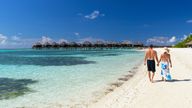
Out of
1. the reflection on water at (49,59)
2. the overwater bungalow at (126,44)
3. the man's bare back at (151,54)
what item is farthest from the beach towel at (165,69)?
the overwater bungalow at (126,44)

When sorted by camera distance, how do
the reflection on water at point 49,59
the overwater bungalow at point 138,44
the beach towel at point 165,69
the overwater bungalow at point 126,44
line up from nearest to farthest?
the beach towel at point 165,69, the reflection on water at point 49,59, the overwater bungalow at point 126,44, the overwater bungalow at point 138,44

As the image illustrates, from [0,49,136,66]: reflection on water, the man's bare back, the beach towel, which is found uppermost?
the man's bare back

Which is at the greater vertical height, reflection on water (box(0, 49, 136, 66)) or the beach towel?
the beach towel

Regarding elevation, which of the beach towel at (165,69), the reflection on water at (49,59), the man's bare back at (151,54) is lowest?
the reflection on water at (49,59)

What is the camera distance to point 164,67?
10680mm

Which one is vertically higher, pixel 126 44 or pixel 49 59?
pixel 126 44

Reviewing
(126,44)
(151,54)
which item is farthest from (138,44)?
(151,54)

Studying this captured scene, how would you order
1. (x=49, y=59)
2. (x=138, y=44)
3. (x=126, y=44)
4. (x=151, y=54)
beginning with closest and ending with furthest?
(x=151, y=54) < (x=49, y=59) < (x=126, y=44) < (x=138, y=44)

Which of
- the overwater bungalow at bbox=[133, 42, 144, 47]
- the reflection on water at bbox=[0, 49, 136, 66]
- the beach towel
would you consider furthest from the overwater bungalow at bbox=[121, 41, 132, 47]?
the beach towel

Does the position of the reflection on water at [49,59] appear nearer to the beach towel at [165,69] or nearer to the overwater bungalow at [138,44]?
the beach towel at [165,69]

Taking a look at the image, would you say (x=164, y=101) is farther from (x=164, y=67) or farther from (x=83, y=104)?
(x=164, y=67)

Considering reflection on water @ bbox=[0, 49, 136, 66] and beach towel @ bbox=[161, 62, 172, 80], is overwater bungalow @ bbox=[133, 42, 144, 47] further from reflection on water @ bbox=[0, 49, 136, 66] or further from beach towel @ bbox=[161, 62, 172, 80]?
beach towel @ bbox=[161, 62, 172, 80]

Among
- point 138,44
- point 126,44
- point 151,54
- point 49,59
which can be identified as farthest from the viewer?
point 138,44

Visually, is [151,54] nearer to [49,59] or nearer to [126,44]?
[49,59]
